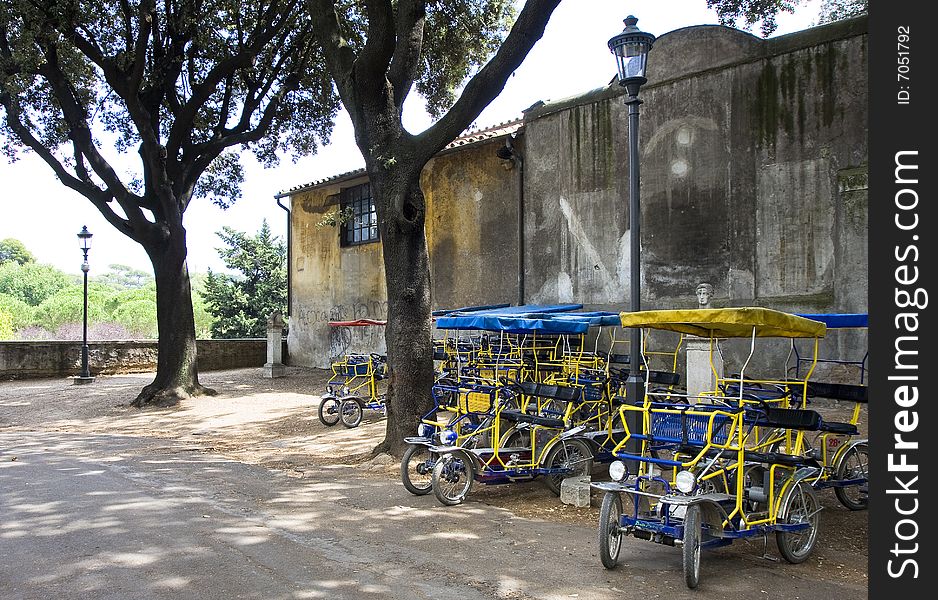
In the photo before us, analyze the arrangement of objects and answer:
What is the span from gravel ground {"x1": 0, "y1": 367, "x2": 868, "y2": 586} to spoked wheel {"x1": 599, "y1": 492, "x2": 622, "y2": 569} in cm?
122

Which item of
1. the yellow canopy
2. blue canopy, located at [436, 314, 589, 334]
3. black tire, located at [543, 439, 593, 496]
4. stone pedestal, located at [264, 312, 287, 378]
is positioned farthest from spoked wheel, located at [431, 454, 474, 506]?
stone pedestal, located at [264, 312, 287, 378]

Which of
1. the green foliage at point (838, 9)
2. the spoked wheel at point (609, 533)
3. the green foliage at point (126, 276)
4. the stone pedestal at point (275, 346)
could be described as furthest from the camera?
the green foliage at point (126, 276)

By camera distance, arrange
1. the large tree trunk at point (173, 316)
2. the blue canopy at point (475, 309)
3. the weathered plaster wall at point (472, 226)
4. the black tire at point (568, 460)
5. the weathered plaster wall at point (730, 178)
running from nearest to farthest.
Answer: the black tire at point (568, 460) < the weathered plaster wall at point (730, 178) < the blue canopy at point (475, 309) < the large tree trunk at point (173, 316) < the weathered plaster wall at point (472, 226)

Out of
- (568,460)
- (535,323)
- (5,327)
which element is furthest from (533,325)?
(5,327)

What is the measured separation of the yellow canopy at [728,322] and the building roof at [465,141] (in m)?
9.77

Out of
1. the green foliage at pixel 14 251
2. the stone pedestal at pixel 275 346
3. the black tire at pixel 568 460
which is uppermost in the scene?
the green foliage at pixel 14 251

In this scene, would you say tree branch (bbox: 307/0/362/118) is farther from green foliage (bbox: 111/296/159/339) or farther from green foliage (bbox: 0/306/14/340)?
green foliage (bbox: 111/296/159/339)

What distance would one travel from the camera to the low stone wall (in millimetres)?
23016

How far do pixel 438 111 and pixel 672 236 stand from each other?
655cm

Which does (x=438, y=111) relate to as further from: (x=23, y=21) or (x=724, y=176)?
(x=23, y=21)

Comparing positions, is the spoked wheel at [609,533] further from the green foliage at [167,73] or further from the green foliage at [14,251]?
the green foliage at [14,251]

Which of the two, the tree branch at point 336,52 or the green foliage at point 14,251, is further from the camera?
the green foliage at point 14,251

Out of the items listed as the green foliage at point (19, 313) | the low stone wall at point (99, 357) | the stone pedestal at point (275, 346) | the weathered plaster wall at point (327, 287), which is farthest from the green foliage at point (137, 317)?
the stone pedestal at point (275, 346)

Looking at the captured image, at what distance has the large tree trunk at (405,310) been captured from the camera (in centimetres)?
1053
